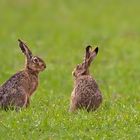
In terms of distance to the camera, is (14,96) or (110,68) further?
(110,68)

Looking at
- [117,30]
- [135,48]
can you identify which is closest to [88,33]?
[117,30]

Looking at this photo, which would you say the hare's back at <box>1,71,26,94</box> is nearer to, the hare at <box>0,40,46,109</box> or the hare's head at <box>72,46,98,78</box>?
the hare at <box>0,40,46,109</box>

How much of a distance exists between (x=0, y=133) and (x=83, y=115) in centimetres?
162

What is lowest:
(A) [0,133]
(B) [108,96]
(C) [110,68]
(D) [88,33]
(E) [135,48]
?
(A) [0,133]

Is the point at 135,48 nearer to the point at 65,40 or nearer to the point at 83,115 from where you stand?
the point at 65,40

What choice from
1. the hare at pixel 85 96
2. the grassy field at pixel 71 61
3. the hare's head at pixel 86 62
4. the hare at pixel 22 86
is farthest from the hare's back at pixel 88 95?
the hare at pixel 22 86

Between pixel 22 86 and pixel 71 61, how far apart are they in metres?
8.86

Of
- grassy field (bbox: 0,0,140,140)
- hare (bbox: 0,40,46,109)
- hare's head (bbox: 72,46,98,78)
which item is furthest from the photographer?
hare's head (bbox: 72,46,98,78)

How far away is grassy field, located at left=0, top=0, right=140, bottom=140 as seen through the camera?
1135 cm

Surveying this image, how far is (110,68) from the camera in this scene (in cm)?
2033

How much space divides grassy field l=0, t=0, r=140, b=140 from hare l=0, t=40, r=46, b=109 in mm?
252

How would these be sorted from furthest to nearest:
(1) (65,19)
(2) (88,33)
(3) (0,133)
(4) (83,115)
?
(1) (65,19)
(2) (88,33)
(4) (83,115)
(3) (0,133)

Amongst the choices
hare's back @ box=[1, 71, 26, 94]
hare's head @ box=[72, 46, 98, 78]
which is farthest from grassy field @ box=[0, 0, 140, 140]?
hare's head @ box=[72, 46, 98, 78]

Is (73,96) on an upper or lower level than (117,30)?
lower
